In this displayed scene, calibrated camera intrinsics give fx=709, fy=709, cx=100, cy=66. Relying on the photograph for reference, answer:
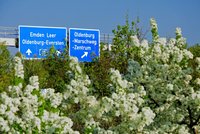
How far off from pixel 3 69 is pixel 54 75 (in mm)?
3052

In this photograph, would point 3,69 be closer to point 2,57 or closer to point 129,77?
point 2,57

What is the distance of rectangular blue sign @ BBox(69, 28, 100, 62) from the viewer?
35.1 meters

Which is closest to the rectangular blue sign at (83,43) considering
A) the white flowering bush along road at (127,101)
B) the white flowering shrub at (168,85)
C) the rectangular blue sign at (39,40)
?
the rectangular blue sign at (39,40)

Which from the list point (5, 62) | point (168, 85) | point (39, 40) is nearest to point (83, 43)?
point (39, 40)

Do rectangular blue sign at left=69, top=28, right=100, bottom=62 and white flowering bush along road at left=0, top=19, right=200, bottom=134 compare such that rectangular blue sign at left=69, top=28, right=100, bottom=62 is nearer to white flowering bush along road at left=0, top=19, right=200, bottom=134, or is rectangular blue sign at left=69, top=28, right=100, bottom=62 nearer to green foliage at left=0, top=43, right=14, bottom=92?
green foliage at left=0, top=43, right=14, bottom=92

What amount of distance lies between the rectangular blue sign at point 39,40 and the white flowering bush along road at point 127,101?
19.7 m

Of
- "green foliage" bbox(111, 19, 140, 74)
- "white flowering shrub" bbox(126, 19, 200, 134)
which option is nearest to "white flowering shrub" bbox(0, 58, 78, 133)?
"white flowering shrub" bbox(126, 19, 200, 134)

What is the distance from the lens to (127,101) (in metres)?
11.5

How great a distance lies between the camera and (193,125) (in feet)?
43.7

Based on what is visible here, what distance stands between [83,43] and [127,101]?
78.4 feet

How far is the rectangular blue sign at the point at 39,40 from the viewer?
110 ft

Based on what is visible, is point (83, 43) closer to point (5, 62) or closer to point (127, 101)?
point (5, 62)

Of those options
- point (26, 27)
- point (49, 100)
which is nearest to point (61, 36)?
point (26, 27)

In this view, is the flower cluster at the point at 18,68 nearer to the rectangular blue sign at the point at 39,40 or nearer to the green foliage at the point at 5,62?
the green foliage at the point at 5,62
